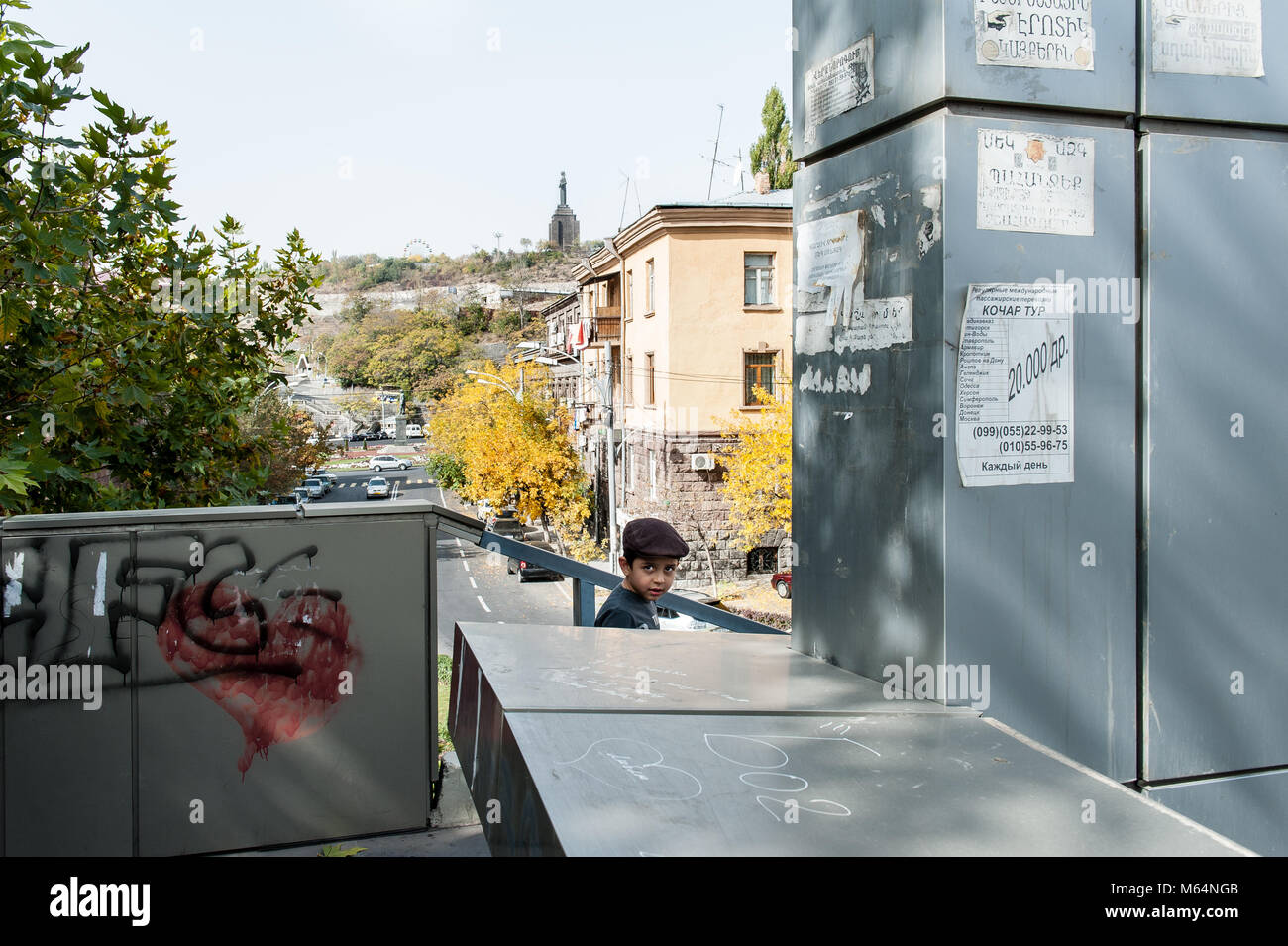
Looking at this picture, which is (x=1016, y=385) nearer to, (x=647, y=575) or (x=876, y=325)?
(x=876, y=325)

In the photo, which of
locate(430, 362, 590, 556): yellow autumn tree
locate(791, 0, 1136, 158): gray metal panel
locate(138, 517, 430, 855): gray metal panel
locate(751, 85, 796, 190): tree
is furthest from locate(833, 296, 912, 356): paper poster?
locate(751, 85, 796, 190): tree

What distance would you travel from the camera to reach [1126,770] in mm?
2049

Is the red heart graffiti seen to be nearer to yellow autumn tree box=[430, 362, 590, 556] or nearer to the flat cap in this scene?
the flat cap

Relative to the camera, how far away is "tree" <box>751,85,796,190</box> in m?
45.8

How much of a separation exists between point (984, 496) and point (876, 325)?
425 mm

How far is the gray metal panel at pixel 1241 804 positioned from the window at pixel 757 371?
29.1m

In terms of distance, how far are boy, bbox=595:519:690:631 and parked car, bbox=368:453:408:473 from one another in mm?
95487

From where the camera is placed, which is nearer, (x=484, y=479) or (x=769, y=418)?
(x=769, y=418)

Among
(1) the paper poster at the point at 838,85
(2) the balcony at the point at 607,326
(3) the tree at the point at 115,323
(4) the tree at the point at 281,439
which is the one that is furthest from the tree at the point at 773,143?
(1) the paper poster at the point at 838,85

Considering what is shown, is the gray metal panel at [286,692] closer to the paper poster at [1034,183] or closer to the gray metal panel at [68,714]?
the gray metal panel at [68,714]

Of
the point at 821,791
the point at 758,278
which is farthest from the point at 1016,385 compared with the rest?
the point at 758,278
